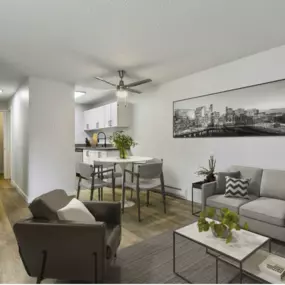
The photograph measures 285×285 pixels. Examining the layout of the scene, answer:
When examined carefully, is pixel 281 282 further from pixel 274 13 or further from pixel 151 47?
pixel 151 47

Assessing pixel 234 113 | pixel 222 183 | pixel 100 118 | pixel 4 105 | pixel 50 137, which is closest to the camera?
pixel 222 183

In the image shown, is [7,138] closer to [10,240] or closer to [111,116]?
[111,116]

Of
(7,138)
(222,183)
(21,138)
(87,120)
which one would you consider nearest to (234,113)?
(222,183)

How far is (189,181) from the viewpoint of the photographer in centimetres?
432

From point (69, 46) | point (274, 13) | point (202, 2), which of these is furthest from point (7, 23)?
point (274, 13)

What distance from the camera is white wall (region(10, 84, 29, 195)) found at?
4496 millimetres

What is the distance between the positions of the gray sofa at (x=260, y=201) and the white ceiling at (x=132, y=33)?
1813mm

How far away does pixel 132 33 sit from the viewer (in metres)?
2.59

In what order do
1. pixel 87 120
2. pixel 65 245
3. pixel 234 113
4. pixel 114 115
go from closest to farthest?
pixel 65 245, pixel 234 113, pixel 114 115, pixel 87 120

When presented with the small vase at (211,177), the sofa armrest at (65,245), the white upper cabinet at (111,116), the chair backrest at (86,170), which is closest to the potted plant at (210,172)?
the small vase at (211,177)

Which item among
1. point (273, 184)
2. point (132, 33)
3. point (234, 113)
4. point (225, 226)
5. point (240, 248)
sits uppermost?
point (132, 33)

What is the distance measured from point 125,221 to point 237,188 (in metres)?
1.69

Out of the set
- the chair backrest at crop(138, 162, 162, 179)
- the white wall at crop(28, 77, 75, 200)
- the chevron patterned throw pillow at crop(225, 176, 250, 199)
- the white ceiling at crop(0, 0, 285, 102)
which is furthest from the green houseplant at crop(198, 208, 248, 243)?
the white wall at crop(28, 77, 75, 200)

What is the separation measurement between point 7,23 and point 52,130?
2.44m
